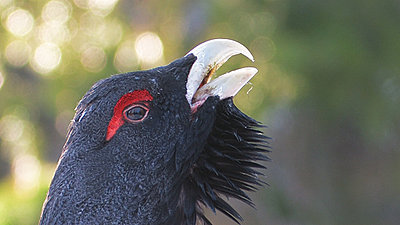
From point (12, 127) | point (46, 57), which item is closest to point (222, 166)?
point (46, 57)

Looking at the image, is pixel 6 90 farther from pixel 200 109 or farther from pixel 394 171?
pixel 200 109

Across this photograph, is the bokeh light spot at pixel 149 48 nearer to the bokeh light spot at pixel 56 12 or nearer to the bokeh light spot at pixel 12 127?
the bokeh light spot at pixel 56 12

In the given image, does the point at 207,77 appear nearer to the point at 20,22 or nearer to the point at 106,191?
the point at 106,191

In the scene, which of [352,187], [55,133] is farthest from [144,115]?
[55,133]

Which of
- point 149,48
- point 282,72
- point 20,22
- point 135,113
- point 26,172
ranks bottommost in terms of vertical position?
point 135,113

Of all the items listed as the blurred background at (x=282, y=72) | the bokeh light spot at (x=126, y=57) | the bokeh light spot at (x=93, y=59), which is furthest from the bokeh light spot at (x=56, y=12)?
the bokeh light spot at (x=126, y=57)

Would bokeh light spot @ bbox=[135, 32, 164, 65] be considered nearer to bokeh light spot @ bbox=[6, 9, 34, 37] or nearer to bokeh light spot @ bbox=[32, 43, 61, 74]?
bokeh light spot @ bbox=[32, 43, 61, 74]
